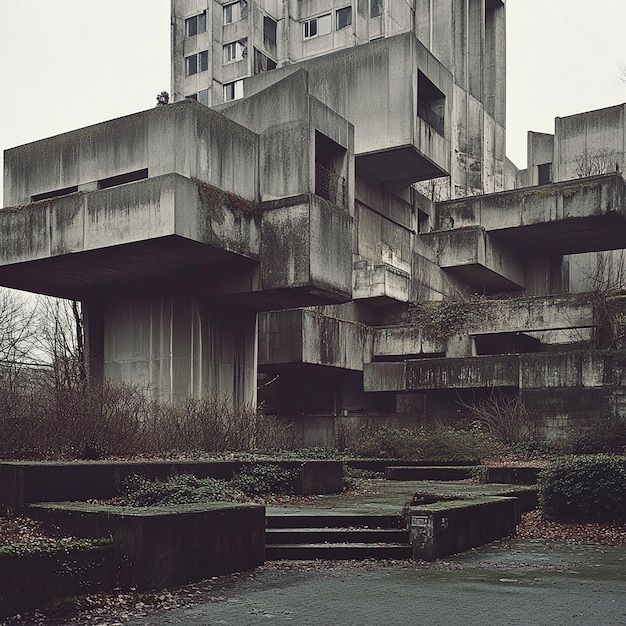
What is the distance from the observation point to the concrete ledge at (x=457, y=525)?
477 inches

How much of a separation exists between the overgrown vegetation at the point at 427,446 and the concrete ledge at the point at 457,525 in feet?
39.3

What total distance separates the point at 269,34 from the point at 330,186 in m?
46.1

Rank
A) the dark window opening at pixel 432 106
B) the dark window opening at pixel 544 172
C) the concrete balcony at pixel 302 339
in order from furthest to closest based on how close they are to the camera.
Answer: the dark window opening at pixel 544 172 → the dark window opening at pixel 432 106 → the concrete balcony at pixel 302 339

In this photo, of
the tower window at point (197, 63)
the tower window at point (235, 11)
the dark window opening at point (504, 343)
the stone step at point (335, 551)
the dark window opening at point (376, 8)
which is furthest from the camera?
the tower window at point (197, 63)

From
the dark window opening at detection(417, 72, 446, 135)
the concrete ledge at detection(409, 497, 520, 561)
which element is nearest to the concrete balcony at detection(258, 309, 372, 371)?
the dark window opening at detection(417, 72, 446, 135)

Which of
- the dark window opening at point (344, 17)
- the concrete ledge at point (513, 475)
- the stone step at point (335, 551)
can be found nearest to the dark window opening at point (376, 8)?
the dark window opening at point (344, 17)

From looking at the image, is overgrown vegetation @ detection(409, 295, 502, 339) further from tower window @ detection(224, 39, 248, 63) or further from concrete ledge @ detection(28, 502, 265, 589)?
tower window @ detection(224, 39, 248, 63)

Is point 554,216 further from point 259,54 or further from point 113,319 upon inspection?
point 259,54

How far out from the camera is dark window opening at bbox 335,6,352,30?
221 ft

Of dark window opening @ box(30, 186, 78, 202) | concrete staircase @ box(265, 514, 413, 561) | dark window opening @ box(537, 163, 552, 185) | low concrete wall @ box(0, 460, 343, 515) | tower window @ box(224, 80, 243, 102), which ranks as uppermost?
tower window @ box(224, 80, 243, 102)

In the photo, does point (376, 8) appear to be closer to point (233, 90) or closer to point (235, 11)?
point (235, 11)

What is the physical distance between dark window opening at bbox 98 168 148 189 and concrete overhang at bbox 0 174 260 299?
4.15ft

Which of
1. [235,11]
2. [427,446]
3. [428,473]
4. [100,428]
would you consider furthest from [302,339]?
[235,11]

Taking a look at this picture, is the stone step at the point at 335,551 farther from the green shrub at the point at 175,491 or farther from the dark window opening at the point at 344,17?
the dark window opening at the point at 344,17
